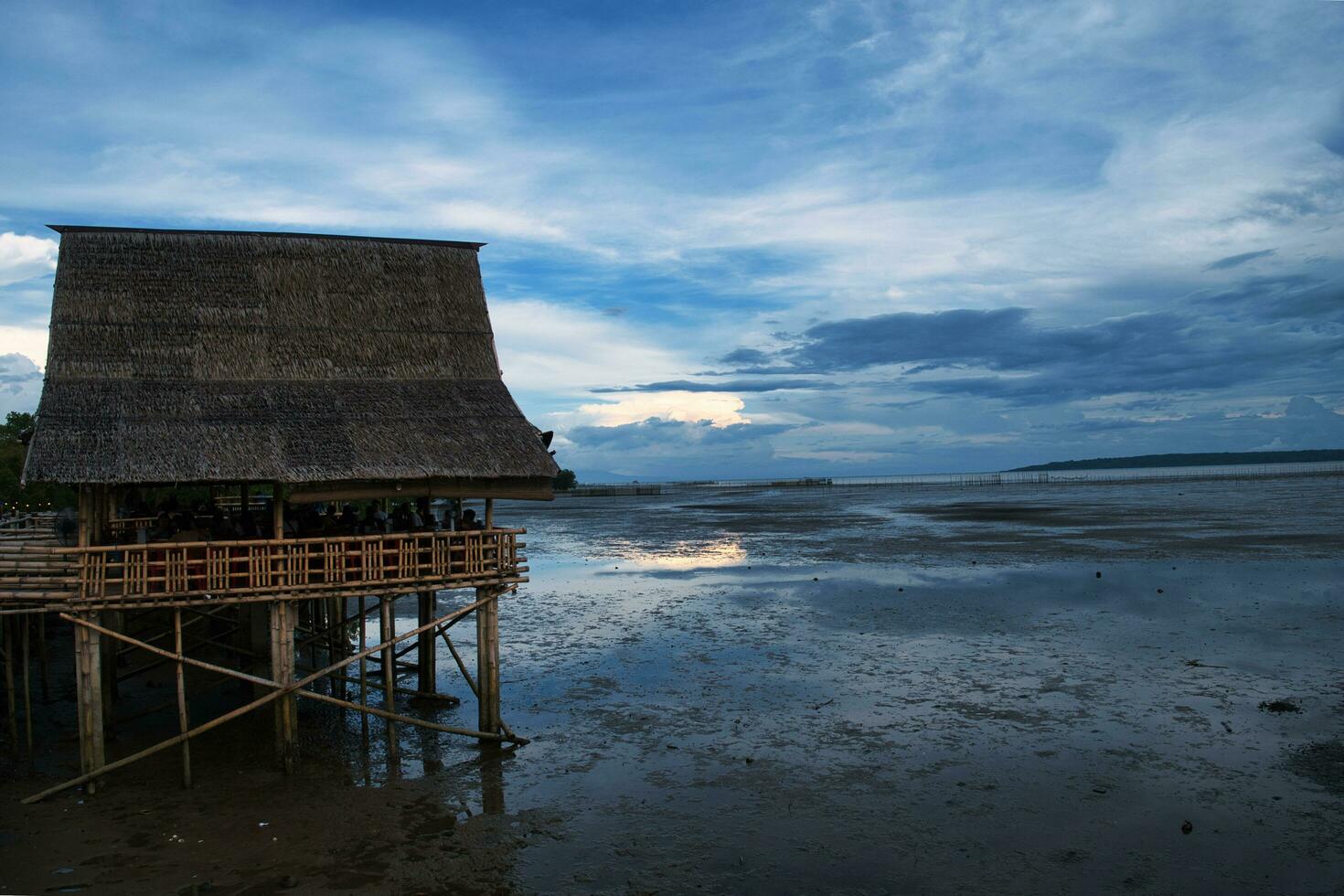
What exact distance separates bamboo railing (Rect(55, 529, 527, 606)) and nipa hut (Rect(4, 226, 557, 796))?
1.9 inches

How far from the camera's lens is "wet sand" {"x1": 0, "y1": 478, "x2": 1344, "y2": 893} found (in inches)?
484

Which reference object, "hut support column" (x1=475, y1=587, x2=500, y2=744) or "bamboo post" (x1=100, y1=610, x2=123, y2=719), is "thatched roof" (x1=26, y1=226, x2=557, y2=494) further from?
"bamboo post" (x1=100, y1=610, x2=123, y2=719)

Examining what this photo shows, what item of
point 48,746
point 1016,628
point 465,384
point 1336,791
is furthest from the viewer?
point 1016,628

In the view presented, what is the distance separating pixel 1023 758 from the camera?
52.6 feet

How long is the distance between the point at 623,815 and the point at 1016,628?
15976mm

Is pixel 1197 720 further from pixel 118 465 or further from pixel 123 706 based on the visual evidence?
pixel 123 706

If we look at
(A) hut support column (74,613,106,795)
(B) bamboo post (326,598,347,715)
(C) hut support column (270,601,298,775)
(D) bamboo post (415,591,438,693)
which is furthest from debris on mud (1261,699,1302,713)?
(A) hut support column (74,613,106,795)

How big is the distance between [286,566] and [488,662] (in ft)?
12.9

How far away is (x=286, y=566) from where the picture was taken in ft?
51.5

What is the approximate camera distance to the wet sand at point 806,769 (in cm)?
1229

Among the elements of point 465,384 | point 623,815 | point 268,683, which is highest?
point 465,384

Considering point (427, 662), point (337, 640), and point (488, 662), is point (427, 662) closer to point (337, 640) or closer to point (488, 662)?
point (337, 640)

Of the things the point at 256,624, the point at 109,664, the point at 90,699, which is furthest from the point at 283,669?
the point at 256,624

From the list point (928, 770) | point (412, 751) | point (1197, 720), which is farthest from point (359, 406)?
point (1197, 720)
